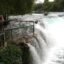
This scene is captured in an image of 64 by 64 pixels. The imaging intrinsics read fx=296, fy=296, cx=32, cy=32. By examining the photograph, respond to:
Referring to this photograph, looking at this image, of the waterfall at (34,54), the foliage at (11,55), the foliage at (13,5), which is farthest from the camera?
the foliage at (13,5)

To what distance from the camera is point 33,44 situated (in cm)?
1647

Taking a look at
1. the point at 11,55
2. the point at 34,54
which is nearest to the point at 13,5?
the point at 34,54

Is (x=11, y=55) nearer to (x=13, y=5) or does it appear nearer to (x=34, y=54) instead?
(x=34, y=54)

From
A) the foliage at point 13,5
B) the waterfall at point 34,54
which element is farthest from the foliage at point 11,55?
the foliage at point 13,5

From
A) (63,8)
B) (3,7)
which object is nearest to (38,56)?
(3,7)

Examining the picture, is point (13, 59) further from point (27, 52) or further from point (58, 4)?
point (58, 4)

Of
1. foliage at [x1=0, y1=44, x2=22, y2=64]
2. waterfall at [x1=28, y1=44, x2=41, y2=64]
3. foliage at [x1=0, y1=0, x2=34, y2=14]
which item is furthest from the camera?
foliage at [x1=0, y1=0, x2=34, y2=14]

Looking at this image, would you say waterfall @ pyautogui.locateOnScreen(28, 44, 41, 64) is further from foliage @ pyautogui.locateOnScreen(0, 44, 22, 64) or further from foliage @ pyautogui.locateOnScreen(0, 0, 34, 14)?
foliage @ pyautogui.locateOnScreen(0, 0, 34, 14)

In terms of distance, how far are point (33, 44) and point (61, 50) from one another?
6.28m

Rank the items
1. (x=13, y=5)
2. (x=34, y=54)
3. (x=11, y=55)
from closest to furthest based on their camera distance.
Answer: (x=11, y=55)
(x=34, y=54)
(x=13, y=5)

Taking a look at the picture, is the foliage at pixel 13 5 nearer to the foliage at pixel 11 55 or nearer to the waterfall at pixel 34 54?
the waterfall at pixel 34 54

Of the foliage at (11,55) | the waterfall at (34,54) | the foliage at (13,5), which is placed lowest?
the waterfall at (34,54)

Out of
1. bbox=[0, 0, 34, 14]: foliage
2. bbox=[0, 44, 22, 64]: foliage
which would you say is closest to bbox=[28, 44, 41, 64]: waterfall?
bbox=[0, 44, 22, 64]: foliage

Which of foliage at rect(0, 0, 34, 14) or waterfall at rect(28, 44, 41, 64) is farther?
foliage at rect(0, 0, 34, 14)
